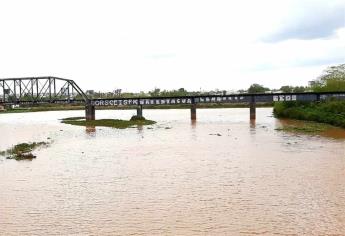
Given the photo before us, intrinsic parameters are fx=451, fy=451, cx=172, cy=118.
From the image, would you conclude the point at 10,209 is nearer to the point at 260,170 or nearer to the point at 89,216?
the point at 89,216

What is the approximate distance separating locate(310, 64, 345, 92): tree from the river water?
56273 mm

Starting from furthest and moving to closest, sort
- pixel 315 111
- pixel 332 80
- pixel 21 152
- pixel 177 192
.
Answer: pixel 332 80
pixel 315 111
pixel 21 152
pixel 177 192

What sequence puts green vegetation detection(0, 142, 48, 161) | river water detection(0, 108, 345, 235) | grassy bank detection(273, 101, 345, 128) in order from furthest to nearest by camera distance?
1. grassy bank detection(273, 101, 345, 128)
2. green vegetation detection(0, 142, 48, 161)
3. river water detection(0, 108, 345, 235)

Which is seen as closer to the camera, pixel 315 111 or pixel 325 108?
pixel 325 108

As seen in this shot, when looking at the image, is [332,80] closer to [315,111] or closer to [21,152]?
[315,111]

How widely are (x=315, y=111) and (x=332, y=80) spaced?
23.8 metres

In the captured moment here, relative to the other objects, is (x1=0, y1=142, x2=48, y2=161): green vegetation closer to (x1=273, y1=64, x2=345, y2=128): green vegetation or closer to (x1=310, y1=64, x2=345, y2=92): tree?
(x1=273, y1=64, x2=345, y2=128): green vegetation

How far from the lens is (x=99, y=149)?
41062 millimetres

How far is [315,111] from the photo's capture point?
75.6 metres

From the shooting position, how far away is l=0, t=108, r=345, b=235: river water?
1658 cm

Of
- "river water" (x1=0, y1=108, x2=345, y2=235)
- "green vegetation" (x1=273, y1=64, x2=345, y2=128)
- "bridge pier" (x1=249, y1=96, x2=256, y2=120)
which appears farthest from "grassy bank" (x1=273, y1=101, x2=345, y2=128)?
"river water" (x1=0, y1=108, x2=345, y2=235)

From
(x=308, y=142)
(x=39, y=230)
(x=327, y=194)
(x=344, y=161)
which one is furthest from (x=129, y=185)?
(x=308, y=142)

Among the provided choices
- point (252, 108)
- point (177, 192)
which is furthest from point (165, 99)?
point (177, 192)

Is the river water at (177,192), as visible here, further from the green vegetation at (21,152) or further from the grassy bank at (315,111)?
the grassy bank at (315,111)
